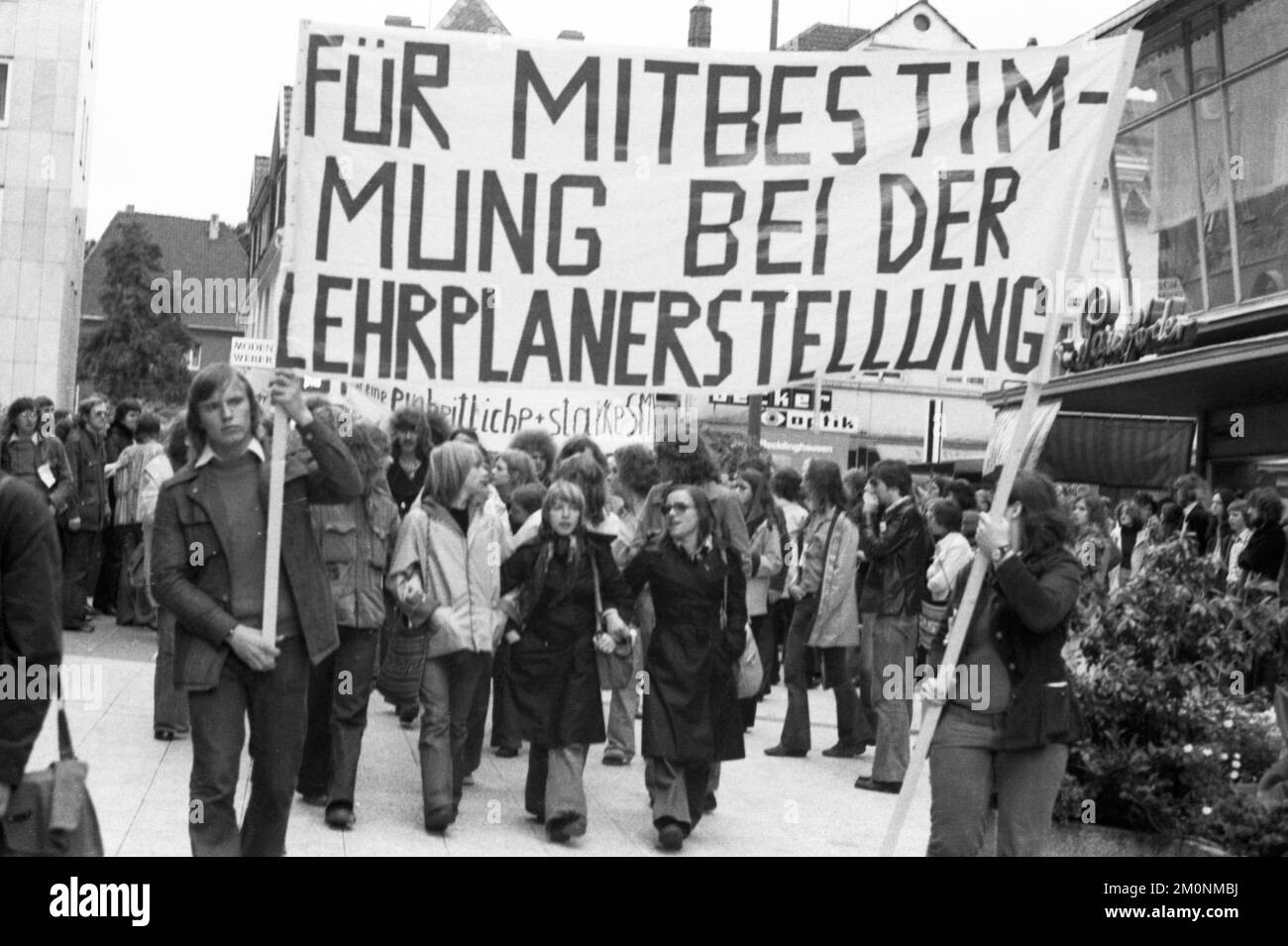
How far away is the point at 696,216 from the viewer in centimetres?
648

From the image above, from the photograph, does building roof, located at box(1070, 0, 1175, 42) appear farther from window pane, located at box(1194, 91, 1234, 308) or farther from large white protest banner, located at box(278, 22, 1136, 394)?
large white protest banner, located at box(278, 22, 1136, 394)

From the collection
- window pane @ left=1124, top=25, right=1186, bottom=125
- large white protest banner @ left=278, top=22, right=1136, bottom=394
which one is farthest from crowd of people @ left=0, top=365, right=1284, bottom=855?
window pane @ left=1124, top=25, right=1186, bottom=125

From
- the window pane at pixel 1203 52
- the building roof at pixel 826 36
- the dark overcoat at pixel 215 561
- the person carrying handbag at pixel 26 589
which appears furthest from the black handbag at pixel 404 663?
the building roof at pixel 826 36

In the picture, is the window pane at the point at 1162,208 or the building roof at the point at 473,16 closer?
the window pane at the point at 1162,208

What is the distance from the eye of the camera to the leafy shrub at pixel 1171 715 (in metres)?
7.91

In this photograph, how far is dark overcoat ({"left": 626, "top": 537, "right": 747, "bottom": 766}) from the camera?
856 cm

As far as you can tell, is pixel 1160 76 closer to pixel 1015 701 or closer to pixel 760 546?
pixel 760 546

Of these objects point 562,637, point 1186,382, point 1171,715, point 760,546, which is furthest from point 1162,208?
point 562,637

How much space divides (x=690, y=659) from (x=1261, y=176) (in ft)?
43.8

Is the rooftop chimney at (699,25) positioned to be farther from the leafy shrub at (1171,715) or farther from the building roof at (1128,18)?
the leafy shrub at (1171,715)

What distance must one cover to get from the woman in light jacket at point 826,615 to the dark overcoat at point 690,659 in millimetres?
2919

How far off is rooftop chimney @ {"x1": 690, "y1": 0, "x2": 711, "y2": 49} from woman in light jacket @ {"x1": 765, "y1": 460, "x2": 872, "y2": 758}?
3911 cm
